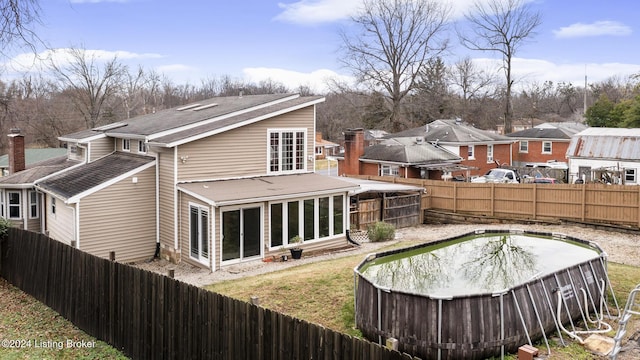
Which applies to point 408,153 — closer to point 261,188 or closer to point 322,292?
point 261,188

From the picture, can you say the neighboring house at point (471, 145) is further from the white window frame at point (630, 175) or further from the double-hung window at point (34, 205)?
the double-hung window at point (34, 205)

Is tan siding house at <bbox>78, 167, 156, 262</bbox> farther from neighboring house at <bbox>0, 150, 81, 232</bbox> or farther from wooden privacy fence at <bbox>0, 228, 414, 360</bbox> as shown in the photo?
neighboring house at <bbox>0, 150, 81, 232</bbox>

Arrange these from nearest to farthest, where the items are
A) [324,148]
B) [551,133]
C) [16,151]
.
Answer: [16,151] < [551,133] < [324,148]

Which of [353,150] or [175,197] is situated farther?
[353,150]

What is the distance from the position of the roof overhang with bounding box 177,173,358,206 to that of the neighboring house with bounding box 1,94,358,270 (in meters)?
0.03

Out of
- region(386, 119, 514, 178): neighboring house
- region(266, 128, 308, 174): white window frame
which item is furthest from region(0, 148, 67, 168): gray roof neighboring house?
region(386, 119, 514, 178): neighboring house

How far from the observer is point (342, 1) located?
2018 inches

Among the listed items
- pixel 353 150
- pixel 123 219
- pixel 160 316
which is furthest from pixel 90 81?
pixel 160 316

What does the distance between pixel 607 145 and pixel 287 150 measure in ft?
63.9

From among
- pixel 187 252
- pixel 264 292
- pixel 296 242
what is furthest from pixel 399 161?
pixel 264 292

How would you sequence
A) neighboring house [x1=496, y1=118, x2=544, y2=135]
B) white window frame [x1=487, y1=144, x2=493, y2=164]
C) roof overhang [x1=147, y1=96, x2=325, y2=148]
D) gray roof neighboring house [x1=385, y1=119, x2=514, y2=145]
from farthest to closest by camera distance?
neighboring house [x1=496, y1=118, x2=544, y2=135] → white window frame [x1=487, y1=144, x2=493, y2=164] → gray roof neighboring house [x1=385, y1=119, x2=514, y2=145] → roof overhang [x1=147, y1=96, x2=325, y2=148]

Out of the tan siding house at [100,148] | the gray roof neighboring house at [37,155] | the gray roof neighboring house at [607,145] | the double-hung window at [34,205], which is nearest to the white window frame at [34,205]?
the double-hung window at [34,205]

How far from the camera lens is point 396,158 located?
108ft

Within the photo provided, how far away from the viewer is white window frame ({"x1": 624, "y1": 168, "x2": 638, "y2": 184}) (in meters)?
28.7
